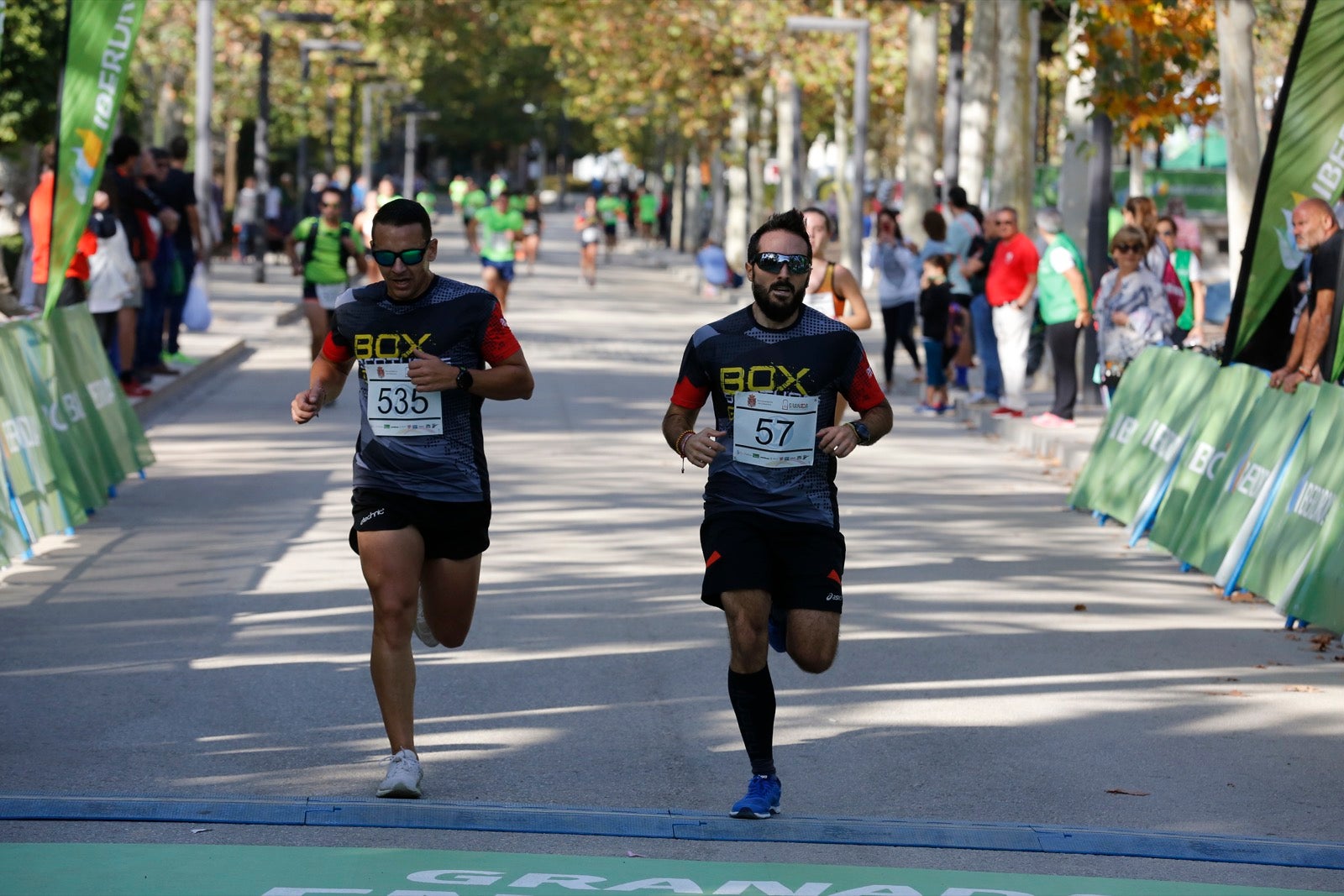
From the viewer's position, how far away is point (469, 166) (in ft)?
430

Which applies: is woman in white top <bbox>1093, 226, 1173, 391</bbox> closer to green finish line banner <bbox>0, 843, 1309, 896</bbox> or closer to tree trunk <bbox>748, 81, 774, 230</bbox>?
green finish line banner <bbox>0, 843, 1309, 896</bbox>

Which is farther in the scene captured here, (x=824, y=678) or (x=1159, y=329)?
(x=1159, y=329)

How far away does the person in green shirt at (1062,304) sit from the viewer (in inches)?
672

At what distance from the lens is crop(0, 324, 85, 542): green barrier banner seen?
1065 centimetres

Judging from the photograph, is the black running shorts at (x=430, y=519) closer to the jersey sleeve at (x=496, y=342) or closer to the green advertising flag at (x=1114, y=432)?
the jersey sleeve at (x=496, y=342)

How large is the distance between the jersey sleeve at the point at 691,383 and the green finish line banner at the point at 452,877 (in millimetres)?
1402

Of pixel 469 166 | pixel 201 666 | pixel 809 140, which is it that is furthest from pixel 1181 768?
pixel 469 166

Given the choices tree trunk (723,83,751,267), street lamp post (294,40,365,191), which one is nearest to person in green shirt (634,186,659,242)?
tree trunk (723,83,751,267)

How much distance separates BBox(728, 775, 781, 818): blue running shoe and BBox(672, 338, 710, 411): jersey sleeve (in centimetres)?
113

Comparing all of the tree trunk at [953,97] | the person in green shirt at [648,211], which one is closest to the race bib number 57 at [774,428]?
the tree trunk at [953,97]

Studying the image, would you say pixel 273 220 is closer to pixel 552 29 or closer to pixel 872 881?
pixel 552 29

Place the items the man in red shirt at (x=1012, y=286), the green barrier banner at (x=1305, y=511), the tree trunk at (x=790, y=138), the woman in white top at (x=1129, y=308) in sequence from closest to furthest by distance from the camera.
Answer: the green barrier banner at (x=1305, y=511) → the woman in white top at (x=1129, y=308) → the man in red shirt at (x=1012, y=286) → the tree trunk at (x=790, y=138)

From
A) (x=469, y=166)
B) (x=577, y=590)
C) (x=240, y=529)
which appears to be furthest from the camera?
(x=469, y=166)

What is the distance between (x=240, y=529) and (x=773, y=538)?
6288 millimetres
